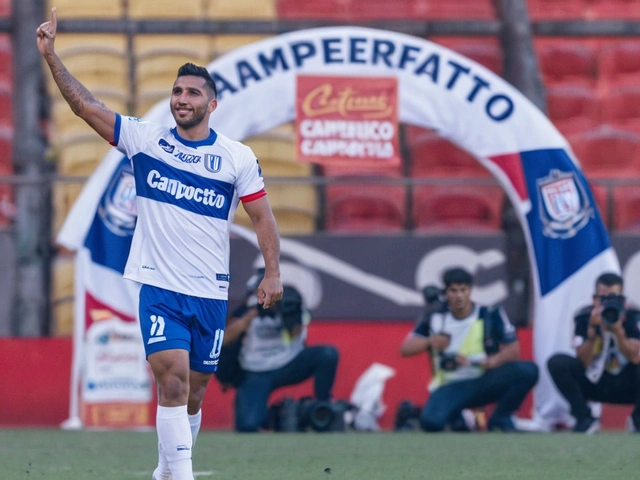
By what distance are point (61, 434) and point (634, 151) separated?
598cm

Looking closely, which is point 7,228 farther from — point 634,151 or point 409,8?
point 634,151

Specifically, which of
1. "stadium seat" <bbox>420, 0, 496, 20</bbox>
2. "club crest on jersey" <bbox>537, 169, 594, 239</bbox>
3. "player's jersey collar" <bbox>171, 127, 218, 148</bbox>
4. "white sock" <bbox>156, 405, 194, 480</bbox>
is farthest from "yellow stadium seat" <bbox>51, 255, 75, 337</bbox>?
"white sock" <bbox>156, 405, 194, 480</bbox>

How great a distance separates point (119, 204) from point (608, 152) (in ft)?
15.8

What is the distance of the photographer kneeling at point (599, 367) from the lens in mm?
9648

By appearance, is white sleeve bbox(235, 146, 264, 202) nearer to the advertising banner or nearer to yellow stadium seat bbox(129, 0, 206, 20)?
the advertising banner

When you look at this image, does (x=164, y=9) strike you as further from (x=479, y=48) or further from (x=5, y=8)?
(x=479, y=48)

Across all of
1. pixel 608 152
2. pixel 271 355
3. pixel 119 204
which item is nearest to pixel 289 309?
pixel 271 355

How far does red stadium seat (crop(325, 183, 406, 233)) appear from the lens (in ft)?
37.6

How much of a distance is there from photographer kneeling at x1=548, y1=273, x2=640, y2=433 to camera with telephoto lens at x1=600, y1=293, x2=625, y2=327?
14 cm

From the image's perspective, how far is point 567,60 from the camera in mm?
13016

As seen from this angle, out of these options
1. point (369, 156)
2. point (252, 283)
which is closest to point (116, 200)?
point (252, 283)

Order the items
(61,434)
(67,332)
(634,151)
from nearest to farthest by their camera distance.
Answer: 1. (61,434)
2. (67,332)
3. (634,151)

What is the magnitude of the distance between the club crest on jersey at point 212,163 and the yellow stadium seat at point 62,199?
552 centimetres

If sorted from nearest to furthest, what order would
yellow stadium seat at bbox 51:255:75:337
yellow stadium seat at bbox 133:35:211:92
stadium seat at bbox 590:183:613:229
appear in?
1. yellow stadium seat at bbox 51:255:75:337
2. stadium seat at bbox 590:183:613:229
3. yellow stadium seat at bbox 133:35:211:92
